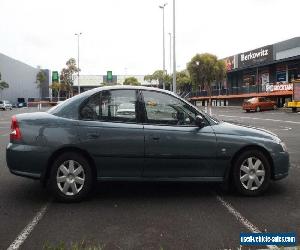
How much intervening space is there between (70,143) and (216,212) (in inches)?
85.9

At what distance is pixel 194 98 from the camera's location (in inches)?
2611

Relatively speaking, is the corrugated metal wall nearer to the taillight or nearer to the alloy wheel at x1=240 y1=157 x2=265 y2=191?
the taillight

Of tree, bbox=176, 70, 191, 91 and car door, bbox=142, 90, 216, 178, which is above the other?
tree, bbox=176, 70, 191, 91

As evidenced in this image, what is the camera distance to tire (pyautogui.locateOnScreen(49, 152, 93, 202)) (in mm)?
6027

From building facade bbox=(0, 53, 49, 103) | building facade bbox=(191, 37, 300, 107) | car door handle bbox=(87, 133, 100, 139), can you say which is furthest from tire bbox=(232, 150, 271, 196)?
building facade bbox=(0, 53, 49, 103)

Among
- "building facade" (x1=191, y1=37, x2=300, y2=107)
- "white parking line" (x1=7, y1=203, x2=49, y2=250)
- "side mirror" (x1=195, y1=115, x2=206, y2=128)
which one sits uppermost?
"building facade" (x1=191, y1=37, x2=300, y2=107)

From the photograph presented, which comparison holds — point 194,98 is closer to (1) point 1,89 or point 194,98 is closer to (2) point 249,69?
(2) point 249,69

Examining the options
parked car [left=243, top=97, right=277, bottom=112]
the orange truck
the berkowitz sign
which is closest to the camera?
the orange truck

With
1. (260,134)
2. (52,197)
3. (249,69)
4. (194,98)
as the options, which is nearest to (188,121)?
(260,134)

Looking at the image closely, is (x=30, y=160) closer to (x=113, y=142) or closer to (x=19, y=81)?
(x=113, y=142)

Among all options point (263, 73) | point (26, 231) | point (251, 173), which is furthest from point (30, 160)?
point (263, 73)

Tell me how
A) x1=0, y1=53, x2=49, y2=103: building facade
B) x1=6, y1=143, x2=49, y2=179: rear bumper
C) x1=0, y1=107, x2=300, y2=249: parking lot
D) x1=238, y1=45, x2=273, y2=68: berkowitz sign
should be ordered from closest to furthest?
x1=0, y1=107, x2=300, y2=249: parking lot, x1=6, y1=143, x2=49, y2=179: rear bumper, x1=238, y1=45, x2=273, y2=68: berkowitz sign, x1=0, y1=53, x2=49, y2=103: building facade

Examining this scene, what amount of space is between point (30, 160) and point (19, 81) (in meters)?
97.5

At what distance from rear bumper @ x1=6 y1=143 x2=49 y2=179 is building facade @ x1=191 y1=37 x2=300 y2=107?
3681cm
